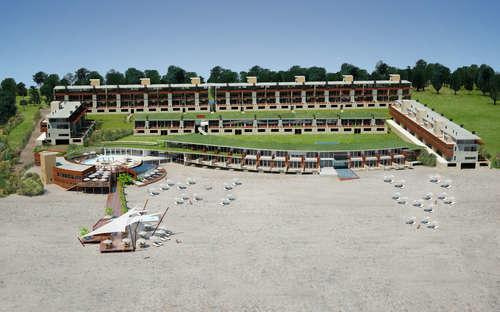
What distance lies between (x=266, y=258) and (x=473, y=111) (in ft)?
415

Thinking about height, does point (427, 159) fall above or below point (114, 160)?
below

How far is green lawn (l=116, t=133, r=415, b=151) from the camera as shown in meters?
112

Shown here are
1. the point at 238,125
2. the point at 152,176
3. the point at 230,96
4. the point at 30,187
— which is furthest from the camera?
the point at 230,96

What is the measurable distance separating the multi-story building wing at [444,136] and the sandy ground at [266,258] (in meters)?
20.0

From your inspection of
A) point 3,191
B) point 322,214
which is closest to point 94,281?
point 322,214

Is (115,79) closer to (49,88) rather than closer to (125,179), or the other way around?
(49,88)

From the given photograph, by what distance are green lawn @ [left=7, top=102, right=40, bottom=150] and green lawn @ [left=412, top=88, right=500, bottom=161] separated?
11740 cm

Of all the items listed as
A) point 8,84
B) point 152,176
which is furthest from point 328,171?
point 8,84

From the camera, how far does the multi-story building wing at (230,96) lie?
539 feet

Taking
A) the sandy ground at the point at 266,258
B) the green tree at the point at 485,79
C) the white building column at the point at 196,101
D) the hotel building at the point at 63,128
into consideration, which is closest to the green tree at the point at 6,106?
the hotel building at the point at 63,128

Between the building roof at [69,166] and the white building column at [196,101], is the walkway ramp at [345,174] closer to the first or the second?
the building roof at [69,166]

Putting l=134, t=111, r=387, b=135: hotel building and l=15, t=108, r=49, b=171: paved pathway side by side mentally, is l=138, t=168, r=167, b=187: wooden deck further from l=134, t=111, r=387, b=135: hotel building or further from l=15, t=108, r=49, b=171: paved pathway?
l=134, t=111, r=387, b=135: hotel building

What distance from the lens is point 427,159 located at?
114 meters

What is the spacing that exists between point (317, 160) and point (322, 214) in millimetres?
29692
